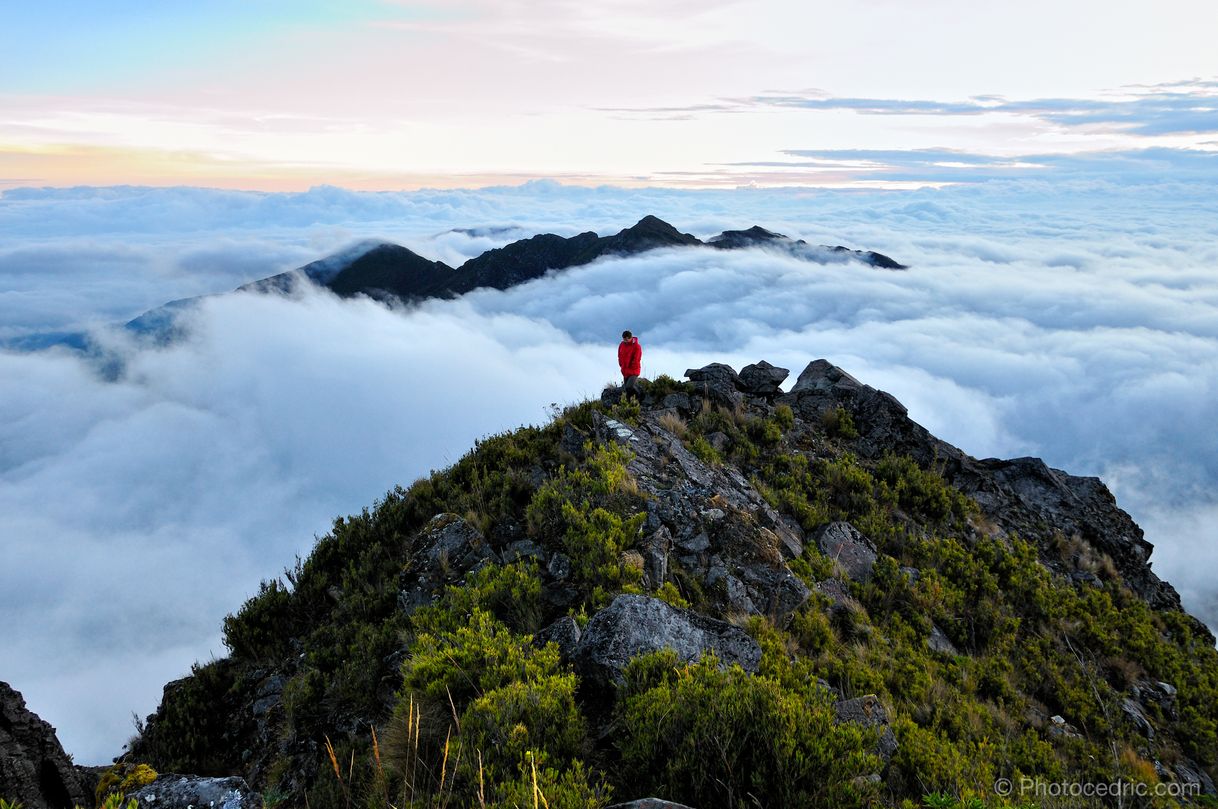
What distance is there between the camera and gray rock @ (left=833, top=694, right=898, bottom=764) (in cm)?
558

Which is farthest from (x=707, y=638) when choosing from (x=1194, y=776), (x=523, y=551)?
(x=1194, y=776)

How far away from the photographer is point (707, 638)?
5715 mm

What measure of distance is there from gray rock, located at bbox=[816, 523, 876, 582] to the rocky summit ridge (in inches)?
1.7

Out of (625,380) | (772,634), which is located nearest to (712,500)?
(772,634)

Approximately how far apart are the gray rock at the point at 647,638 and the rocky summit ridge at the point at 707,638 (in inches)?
1.1

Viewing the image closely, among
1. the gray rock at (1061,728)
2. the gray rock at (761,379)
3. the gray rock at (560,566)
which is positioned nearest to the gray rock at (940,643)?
the gray rock at (1061,728)

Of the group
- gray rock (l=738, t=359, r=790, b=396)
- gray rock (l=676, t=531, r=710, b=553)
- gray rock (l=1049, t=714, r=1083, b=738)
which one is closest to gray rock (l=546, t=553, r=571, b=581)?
gray rock (l=676, t=531, r=710, b=553)

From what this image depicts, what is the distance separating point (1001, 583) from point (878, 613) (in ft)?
11.4

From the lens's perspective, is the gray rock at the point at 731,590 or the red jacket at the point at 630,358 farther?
the red jacket at the point at 630,358

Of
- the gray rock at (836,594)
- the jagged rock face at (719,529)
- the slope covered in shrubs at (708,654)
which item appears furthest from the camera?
the gray rock at (836,594)

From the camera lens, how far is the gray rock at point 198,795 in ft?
12.6

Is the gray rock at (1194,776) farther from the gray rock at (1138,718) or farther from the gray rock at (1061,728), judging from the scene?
the gray rock at (1061,728)

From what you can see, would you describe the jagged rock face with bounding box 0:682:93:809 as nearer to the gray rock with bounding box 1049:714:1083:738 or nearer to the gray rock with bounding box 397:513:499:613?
the gray rock with bounding box 397:513:499:613

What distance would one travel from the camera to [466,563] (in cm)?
835
